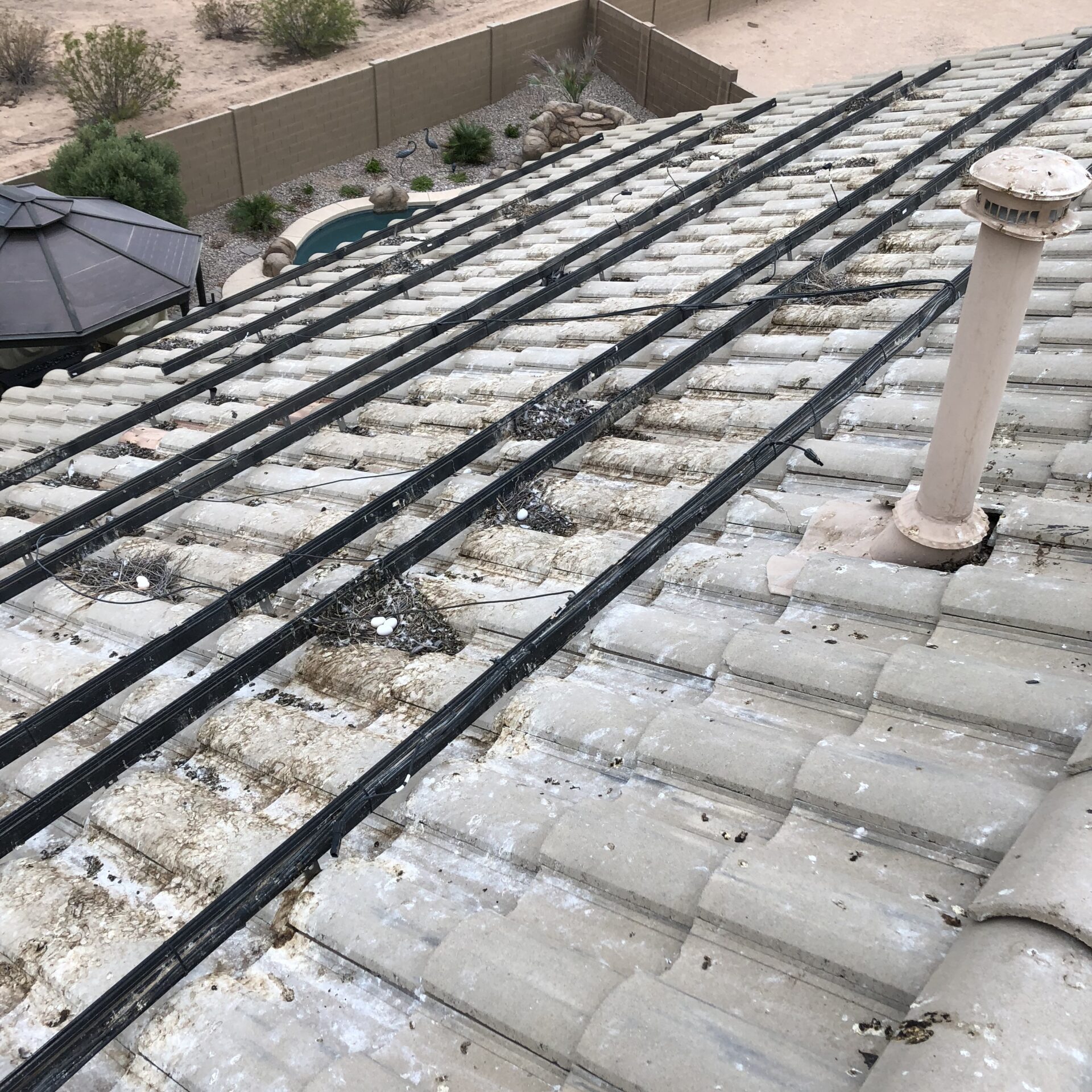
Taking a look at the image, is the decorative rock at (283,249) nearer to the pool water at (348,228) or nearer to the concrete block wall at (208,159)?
the pool water at (348,228)

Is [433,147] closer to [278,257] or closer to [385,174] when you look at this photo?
[385,174]

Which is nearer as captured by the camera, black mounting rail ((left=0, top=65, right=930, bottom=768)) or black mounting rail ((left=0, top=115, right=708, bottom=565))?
black mounting rail ((left=0, top=65, right=930, bottom=768))

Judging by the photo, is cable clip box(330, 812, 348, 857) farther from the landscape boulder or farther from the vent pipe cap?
the landscape boulder

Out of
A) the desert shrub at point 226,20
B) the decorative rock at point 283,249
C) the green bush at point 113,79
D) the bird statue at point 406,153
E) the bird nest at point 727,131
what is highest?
the bird nest at point 727,131

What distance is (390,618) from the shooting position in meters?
3.94

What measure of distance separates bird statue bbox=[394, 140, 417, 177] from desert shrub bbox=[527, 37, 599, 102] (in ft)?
12.9

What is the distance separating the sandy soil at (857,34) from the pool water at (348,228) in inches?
391

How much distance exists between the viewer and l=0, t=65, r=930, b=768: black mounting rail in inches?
139

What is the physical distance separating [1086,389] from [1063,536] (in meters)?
1.39

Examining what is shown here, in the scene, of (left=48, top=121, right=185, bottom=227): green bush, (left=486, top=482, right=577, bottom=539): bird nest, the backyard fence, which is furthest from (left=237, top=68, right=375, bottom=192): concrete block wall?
(left=486, top=482, right=577, bottom=539): bird nest

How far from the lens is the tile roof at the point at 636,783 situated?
2016 mm

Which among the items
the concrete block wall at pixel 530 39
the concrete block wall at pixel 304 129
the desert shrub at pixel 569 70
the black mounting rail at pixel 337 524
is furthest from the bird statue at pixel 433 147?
the black mounting rail at pixel 337 524

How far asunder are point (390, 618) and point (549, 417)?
1.85 metres

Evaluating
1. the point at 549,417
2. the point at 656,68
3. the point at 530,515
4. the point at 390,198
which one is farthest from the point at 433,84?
the point at 530,515
